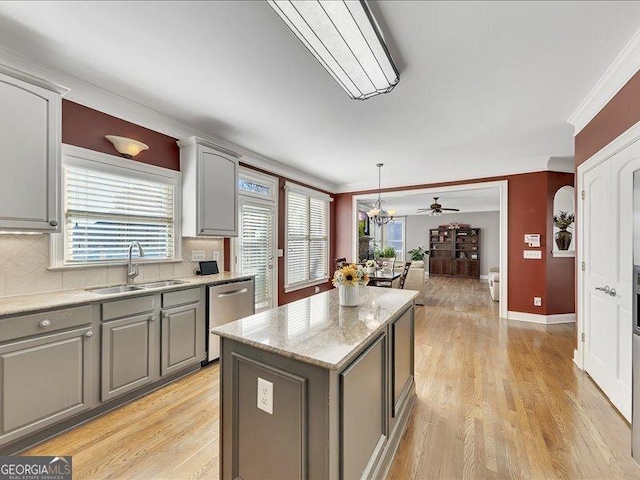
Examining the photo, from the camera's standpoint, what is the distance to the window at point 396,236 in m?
11.9

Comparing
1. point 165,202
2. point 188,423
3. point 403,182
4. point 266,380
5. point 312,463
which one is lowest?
point 188,423

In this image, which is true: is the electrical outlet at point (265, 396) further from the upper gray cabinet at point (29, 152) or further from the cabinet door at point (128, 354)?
the upper gray cabinet at point (29, 152)

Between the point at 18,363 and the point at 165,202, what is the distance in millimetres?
1817

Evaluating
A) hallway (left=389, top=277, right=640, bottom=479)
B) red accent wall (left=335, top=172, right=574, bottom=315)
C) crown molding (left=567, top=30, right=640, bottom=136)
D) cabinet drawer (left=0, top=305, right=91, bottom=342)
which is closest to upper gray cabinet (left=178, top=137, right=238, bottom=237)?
cabinet drawer (left=0, top=305, right=91, bottom=342)

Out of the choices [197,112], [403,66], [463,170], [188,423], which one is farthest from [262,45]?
[463,170]

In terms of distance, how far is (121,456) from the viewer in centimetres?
176

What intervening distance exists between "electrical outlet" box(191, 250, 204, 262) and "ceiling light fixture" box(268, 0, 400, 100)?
8.06 ft

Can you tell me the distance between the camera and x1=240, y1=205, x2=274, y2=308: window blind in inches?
165

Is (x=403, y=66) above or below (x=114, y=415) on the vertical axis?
above

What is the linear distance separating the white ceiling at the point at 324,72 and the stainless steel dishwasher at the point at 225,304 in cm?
185

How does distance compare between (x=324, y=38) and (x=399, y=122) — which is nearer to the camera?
(x=324, y=38)

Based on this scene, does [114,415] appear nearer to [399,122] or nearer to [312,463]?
[312,463]

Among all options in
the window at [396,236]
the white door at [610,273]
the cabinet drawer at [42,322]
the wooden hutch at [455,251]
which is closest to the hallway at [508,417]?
the white door at [610,273]

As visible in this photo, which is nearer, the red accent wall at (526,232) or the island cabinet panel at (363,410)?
the island cabinet panel at (363,410)
